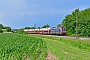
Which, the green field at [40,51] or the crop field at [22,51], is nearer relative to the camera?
the crop field at [22,51]

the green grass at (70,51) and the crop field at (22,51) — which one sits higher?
the crop field at (22,51)

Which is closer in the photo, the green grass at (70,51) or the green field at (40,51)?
the green field at (40,51)

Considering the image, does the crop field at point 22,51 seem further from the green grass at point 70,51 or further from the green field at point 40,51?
the green grass at point 70,51

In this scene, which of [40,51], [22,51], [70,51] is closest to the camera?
[22,51]

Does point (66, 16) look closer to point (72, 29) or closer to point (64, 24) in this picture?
point (64, 24)

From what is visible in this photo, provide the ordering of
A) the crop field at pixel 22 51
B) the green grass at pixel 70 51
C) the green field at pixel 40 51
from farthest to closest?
the green grass at pixel 70 51 < the green field at pixel 40 51 < the crop field at pixel 22 51

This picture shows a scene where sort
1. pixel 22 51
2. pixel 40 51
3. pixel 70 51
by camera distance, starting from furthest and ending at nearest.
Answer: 1. pixel 70 51
2. pixel 40 51
3. pixel 22 51

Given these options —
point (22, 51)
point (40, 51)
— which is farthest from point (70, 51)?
point (22, 51)

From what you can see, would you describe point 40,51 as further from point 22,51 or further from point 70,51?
point 70,51

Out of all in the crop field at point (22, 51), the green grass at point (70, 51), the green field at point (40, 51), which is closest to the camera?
the crop field at point (22, 51)

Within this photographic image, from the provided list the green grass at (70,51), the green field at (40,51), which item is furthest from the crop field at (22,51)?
the green grass at (70,51)

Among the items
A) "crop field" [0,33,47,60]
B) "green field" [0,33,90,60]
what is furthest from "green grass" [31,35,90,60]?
"crop field" [0,33,47,60]

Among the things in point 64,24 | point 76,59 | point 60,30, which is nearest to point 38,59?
point 76,59

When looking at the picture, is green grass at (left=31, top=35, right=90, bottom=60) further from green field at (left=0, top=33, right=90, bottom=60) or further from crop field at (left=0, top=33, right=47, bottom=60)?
crop field at (left=0, top=33, right=47, bottom=60)
